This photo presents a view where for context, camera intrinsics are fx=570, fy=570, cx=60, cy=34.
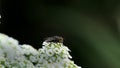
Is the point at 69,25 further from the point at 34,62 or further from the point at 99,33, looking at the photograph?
the point at 34,62

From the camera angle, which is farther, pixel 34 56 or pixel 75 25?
pixel 75 25

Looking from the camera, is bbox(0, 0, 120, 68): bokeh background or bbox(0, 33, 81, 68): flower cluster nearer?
bbox(0, 33, 81, 68): flower cluster

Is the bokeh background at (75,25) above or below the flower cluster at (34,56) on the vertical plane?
above

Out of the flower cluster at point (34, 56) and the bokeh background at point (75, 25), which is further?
the bokeh background at point (75, 25)

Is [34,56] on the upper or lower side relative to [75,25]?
lower

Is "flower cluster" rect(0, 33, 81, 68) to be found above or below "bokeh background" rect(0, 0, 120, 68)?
below
